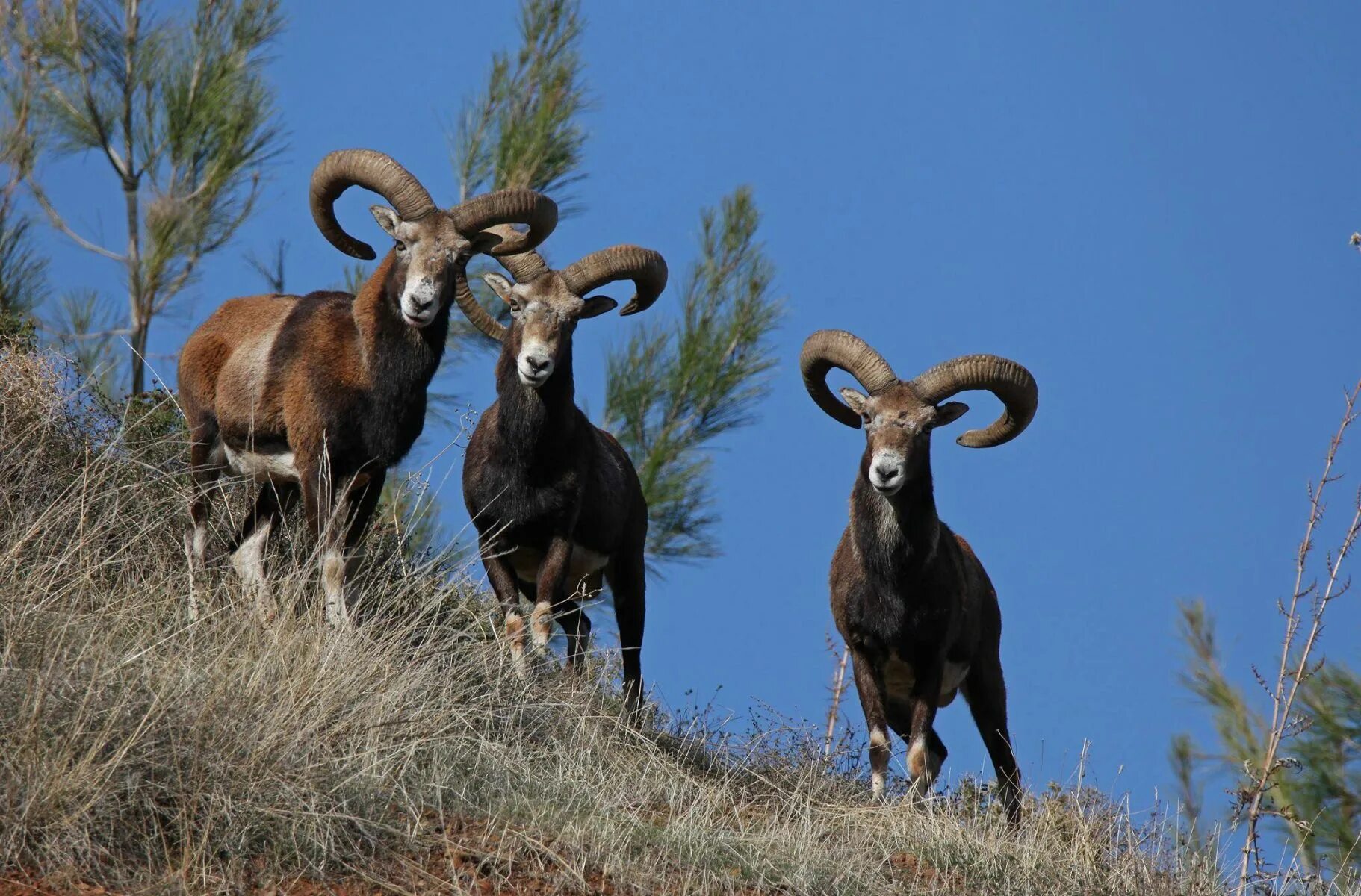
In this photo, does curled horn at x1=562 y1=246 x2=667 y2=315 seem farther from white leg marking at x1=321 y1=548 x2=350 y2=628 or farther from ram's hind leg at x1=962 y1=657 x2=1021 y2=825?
ram's hind leg at x1=962 y1=657 x2=1021 y2=825

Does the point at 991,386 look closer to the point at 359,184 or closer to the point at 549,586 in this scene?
the point at 549,586

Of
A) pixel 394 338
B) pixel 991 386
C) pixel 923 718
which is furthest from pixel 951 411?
pixel 394 338

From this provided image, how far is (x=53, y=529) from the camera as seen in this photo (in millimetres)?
8438

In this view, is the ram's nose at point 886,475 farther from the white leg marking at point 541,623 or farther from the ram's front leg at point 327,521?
the ram's front leg at point 327,521

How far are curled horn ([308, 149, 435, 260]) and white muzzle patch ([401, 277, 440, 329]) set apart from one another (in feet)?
2.17

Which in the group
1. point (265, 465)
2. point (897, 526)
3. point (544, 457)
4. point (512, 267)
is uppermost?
point (512, 267)

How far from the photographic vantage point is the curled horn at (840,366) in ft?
34.7

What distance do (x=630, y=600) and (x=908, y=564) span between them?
2104 mm

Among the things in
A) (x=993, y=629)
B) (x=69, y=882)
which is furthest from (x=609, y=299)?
(x=69, y=882)

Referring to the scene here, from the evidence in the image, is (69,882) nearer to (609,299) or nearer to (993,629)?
(609,299)

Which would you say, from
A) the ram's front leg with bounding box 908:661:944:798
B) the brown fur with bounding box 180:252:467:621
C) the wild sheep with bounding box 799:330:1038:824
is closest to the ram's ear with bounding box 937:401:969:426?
the wild sheep with bounding box 799:330:1038:824

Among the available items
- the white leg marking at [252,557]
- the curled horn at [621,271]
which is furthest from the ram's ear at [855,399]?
the white leg marking at [252,557]

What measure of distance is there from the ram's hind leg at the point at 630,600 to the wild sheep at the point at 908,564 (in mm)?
1408

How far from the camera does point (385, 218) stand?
383 inches
